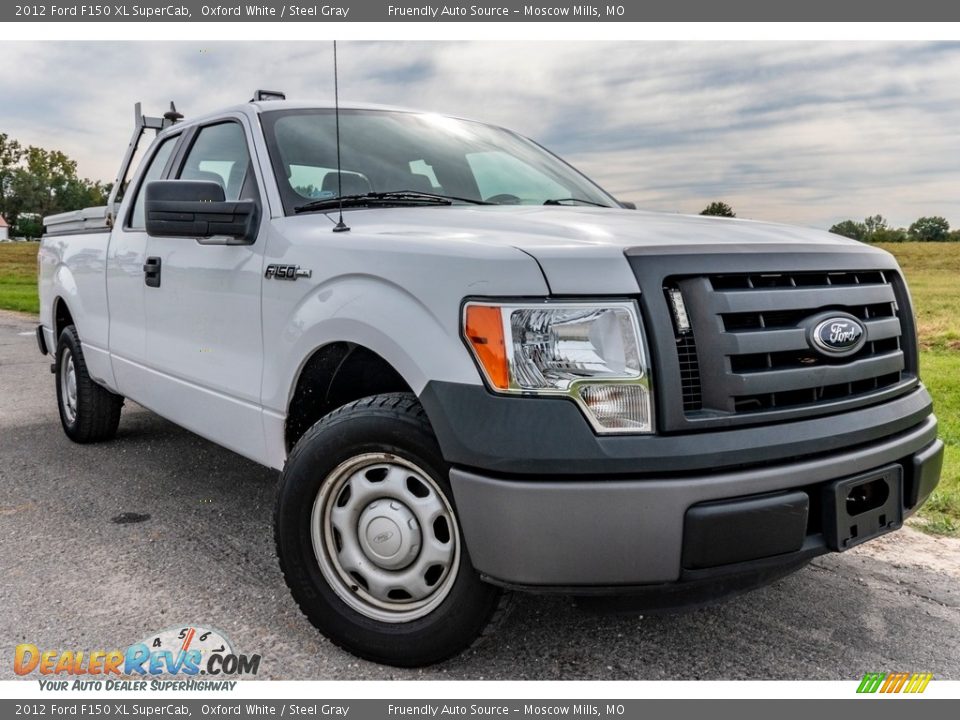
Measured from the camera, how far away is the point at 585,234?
260 centimetres

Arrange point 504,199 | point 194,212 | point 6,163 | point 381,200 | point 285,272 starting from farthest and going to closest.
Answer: point 6,163 → point 504,199 → point 381,200 → point 194,212 → point 285,272

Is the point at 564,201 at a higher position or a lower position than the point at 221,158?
lower

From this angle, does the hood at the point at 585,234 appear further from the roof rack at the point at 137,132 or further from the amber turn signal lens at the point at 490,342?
the roof rack at the point at 137,132

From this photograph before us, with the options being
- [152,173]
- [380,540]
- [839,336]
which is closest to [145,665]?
[380,540]

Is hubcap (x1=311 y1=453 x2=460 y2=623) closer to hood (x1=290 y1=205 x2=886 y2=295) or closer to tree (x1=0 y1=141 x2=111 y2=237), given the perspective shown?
hood (x1=290 y1=205 x2=886 y2=295)

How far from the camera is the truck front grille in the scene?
7.73 ft

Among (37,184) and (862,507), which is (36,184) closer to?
(37,184)

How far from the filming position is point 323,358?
310 cm

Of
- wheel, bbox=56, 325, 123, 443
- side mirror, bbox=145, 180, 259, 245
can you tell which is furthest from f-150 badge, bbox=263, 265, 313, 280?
wheel, bbox=56, 325, 123, 443

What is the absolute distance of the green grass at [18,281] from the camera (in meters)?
17.0

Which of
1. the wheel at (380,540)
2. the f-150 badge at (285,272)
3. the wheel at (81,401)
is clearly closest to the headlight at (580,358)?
the wheel at (380,540)

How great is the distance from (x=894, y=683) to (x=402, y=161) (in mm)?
2649

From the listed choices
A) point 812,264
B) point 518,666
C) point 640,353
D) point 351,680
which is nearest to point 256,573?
point 351,680

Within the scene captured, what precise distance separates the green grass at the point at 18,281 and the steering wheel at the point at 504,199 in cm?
824
